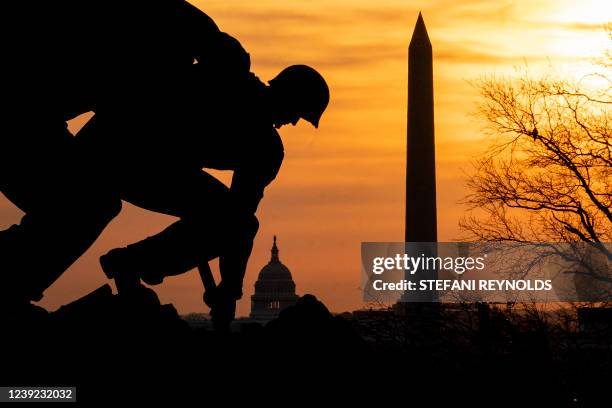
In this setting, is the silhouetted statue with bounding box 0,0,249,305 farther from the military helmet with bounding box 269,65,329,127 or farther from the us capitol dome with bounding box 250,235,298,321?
the us capitol dome with bounding box 250,235,298,321

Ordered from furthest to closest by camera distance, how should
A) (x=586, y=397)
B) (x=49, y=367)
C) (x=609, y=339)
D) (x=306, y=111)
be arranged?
(x=609, y=339) < (x=586, y=397) < (x=306, y=111) < (x=49, y=367)

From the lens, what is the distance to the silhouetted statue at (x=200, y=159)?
7.79 meters

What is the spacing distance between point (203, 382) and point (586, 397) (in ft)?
9.98

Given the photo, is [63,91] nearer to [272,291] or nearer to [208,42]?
[208,42]

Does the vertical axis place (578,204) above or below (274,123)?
above

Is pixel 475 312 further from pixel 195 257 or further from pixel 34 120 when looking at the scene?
pixel 34 120

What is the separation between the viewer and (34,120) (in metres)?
7.71

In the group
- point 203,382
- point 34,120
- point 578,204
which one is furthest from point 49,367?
point 578,204

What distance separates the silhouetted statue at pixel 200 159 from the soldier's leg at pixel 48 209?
0.14m

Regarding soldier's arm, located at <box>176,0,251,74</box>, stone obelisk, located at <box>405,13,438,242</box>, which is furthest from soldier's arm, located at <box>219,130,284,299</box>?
stone obelisk, located at <box>405,13,438,242</box>

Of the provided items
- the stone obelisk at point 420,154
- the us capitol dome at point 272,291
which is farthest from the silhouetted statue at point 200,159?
the us capitol dome at point 272,291

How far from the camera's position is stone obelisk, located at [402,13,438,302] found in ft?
117

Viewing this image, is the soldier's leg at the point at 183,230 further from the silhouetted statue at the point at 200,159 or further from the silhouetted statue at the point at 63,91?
the silhouetted statue at the point at 63,91

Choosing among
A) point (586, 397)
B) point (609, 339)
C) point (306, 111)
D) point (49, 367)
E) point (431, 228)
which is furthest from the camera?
point (431, 228)
